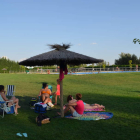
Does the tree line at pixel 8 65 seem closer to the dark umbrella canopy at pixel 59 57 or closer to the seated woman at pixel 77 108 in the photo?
the dark umbrella canopy at pixel 59 57

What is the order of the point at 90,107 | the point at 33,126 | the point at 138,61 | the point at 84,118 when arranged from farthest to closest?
the point at 138,61, the point at 90,107, the point at 84,118, the point at 33,126

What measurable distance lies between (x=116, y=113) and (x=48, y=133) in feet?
9.66

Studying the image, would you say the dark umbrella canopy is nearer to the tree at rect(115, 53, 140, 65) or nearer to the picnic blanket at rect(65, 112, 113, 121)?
the picnic blanket at rect(65, 112, 113, 121)

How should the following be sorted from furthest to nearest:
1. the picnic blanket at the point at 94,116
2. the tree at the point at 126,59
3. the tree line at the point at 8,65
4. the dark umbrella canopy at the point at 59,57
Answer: the tree at the point at 126,59
the tree line at the point at 8,65
the picnic blanket at the point at 94,116
the dark umbrella canopy at the point at 59,57

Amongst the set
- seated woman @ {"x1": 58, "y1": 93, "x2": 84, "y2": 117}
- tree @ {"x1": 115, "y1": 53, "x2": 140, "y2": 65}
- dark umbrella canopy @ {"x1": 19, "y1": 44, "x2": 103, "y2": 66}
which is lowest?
seated woman @ {"x1": 58, "y1": 93, "x2": 84, "y2": 117}

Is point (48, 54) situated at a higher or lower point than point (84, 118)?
higher

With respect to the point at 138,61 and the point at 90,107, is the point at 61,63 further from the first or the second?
the point at 138,61

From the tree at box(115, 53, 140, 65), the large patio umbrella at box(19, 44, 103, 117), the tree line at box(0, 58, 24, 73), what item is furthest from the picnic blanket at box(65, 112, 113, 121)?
the tree at box(115, 53, 140, 65)

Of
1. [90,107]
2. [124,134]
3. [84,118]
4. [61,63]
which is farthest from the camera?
[90,107]

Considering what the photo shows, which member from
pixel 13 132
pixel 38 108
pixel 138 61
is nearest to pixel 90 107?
pixel 38 108

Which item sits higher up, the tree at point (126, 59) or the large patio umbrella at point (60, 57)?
the tree at point (126, 59)

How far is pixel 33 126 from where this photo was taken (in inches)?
207

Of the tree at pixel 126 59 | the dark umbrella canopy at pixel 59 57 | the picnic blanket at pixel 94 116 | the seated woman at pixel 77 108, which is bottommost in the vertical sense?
the picnic blanket at pixel 94 116

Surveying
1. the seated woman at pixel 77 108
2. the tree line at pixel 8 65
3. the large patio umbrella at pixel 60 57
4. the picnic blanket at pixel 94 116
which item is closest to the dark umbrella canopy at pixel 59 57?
the large patio umbrella at pixel 60 57
